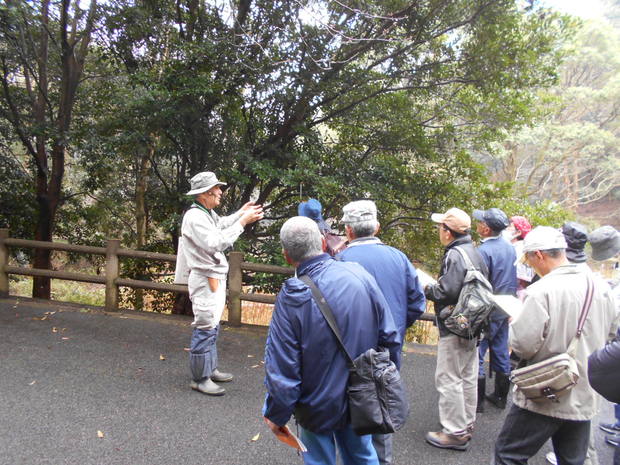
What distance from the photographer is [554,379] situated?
85.2 inches

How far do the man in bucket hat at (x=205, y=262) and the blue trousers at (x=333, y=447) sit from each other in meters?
1.90

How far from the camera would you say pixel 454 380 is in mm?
3311

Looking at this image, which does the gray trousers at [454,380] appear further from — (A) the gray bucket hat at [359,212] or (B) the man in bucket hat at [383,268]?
(A) the gray bucket hat at [359,212]

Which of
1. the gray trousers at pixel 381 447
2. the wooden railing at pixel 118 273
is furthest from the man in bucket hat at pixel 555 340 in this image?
the wooden railing at pixel 118 273

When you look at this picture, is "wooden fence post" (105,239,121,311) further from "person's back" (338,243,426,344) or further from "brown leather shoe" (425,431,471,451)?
"brown leather shoe" (425,431,471,451)

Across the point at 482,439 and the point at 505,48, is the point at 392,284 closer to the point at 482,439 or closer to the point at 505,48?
the point at 482,439

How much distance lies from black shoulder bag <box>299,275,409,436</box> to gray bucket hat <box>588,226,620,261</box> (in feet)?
5.83

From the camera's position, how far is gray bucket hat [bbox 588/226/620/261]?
2.90 meters

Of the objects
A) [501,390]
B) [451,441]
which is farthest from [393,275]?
[501,390]

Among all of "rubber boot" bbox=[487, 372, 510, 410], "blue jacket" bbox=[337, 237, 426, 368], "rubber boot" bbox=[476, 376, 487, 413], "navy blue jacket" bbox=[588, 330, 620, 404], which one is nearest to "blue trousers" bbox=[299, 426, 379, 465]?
"blue jacket" bbox=[337, 237, 426, 368]

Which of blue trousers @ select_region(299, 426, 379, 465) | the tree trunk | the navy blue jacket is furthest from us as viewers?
the tree trunk

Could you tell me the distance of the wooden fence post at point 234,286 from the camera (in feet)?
19.6

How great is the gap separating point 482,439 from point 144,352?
11.8 feet

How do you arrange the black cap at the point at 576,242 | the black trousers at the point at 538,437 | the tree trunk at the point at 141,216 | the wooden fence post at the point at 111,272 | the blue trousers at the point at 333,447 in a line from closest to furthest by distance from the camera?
the blue trousers at the point at 333,447 → the black trousers at the point at 538,437 → the black cap at the point at 576,242 → the wooden fence post at the point at 111,272 → the tree trunk at the point at 141,216
